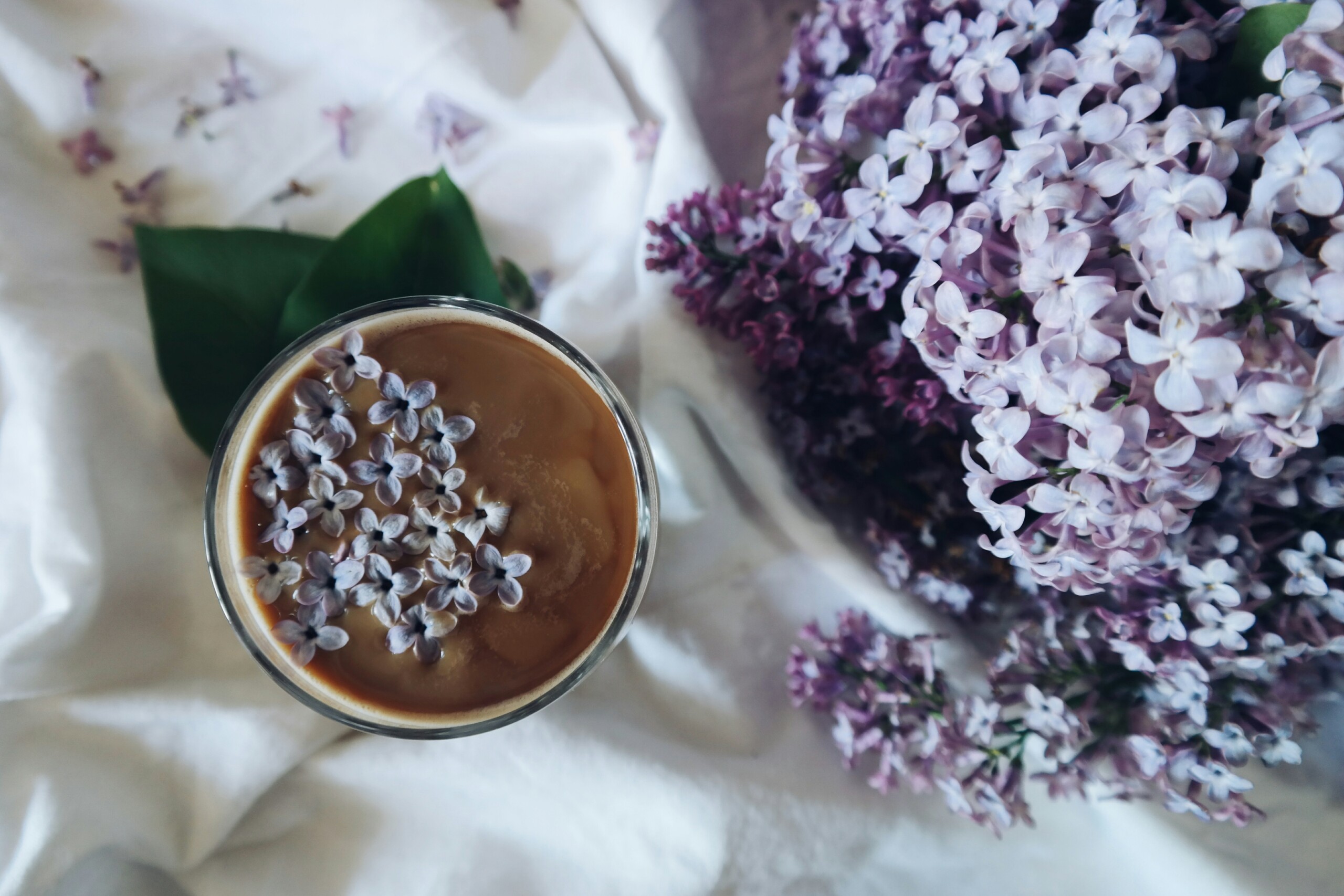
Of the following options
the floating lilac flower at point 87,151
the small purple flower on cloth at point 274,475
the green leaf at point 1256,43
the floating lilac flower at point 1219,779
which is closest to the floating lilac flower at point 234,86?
the floating lilac flower at point 87,151

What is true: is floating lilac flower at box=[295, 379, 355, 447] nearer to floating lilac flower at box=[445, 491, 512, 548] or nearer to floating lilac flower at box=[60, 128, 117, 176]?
floating lilac flower at box=[445, 491, 512, 548]

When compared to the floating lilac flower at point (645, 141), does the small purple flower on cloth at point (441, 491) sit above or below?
below

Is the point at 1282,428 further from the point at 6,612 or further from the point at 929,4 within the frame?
the point at 6,612

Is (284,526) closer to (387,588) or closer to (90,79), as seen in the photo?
(387,588)

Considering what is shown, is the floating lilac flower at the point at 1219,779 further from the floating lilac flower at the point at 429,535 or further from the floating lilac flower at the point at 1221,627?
the floating lilac flower at the point at 429,535

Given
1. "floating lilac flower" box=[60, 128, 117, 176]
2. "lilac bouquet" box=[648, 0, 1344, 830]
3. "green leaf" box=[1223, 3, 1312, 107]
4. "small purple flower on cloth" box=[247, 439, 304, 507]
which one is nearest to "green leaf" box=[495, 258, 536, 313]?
"lilac bouquet" box=[648, 0, 1344, 830]

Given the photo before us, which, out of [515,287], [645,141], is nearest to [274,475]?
[515,287]

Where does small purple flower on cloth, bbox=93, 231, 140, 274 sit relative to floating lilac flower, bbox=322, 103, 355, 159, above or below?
below
